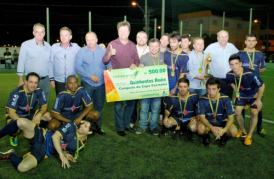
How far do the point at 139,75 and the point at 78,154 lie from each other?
1.71m

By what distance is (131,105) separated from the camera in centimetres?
446

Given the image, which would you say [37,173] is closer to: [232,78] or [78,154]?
[78,154]

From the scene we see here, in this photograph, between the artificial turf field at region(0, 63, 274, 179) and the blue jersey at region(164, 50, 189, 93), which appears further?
the blue jersey at region(164, 50, 189, 93)

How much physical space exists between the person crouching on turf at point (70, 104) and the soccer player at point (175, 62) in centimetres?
159

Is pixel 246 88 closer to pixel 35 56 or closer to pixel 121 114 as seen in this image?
pixel 121 114

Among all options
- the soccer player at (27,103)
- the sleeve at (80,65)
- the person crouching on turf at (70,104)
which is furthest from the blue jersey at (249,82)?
the soccer player at (27,103)

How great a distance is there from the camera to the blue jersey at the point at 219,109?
4035 mm

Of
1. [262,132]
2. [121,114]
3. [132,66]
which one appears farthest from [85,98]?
[262,132]

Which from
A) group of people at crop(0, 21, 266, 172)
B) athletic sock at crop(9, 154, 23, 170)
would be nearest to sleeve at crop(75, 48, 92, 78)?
group of people at crop(0, 21, 266, 172)

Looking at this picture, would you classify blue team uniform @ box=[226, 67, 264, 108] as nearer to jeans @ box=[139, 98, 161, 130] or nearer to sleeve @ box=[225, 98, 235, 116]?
sleeve @ box=[225, 98, 235, 116]

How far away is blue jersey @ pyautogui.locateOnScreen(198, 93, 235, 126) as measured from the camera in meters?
4.04

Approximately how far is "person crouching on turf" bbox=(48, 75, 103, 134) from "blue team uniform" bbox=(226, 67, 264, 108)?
2.72 meters

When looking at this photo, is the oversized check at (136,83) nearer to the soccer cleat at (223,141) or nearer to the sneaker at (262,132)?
the soccer cleat at (223,141)

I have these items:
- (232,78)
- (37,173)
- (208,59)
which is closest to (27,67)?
(37,173)
